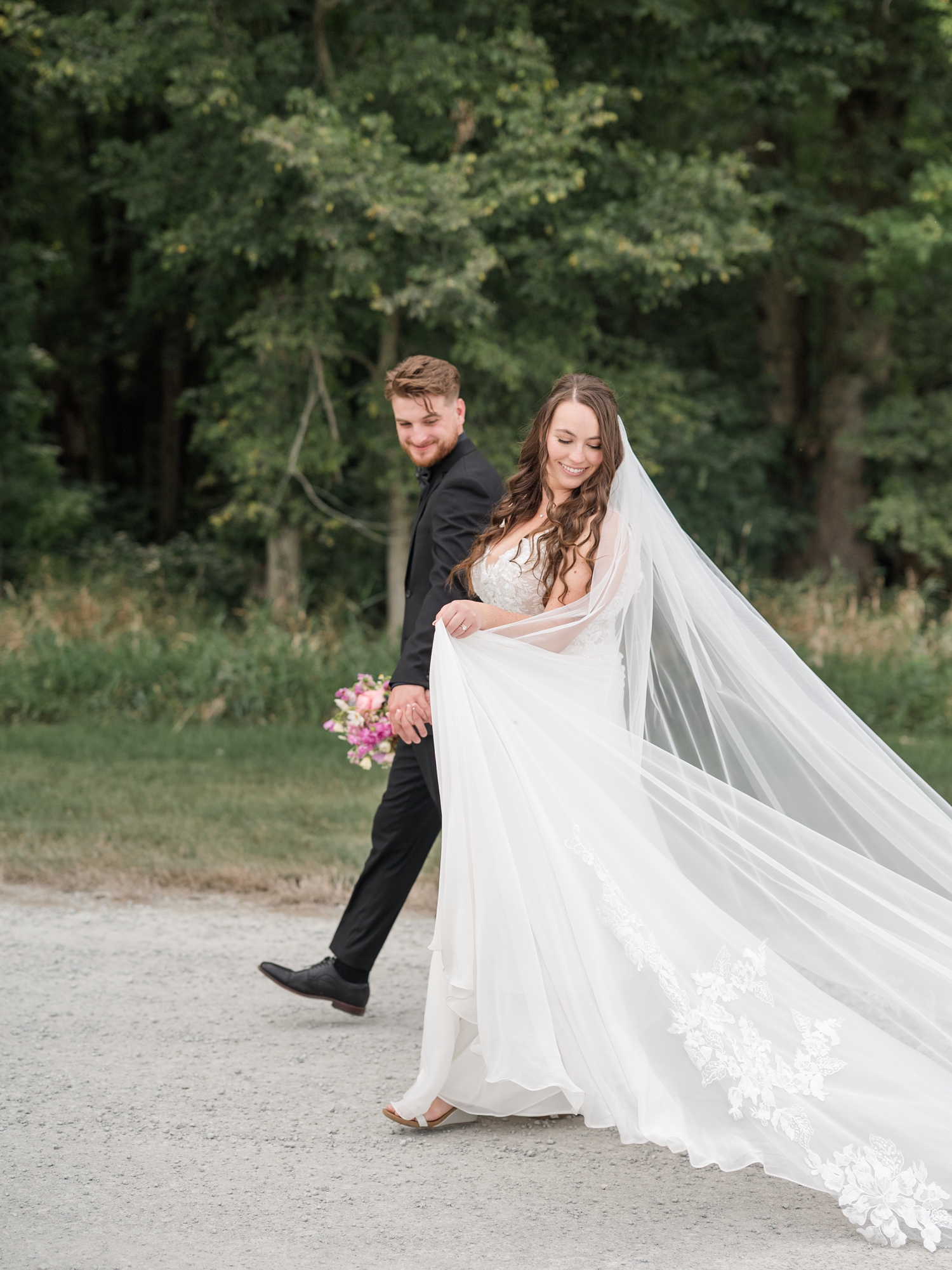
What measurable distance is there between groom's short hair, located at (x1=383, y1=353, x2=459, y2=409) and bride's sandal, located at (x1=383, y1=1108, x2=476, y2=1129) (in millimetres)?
2215

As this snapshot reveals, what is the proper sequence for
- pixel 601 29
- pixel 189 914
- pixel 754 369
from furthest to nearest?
pixel 754 369 < pixel 601 29 < pixel 189 914

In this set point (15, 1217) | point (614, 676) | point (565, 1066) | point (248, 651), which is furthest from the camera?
point (248, 651)

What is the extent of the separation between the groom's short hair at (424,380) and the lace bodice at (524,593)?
584 millimetres

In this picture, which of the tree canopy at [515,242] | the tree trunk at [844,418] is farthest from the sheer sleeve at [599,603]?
the tree trunk at [844,418]

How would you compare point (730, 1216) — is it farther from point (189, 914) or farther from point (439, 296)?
point (439, 296)

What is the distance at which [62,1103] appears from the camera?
397 cm

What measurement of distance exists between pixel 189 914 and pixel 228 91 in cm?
913

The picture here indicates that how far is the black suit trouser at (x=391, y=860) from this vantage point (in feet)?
14.8

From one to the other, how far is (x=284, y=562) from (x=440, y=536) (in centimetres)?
1194

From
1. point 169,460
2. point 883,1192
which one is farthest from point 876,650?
point 169,460

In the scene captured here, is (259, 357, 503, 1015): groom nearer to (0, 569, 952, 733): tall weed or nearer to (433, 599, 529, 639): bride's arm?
(433, 599, 529, 639): bride's arm

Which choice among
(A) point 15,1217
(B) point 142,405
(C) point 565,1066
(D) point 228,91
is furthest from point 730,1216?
(B) point 142,405

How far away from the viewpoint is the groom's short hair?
4.25 m

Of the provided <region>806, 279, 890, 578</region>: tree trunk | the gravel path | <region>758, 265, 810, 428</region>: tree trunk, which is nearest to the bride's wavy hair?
the gravel path
